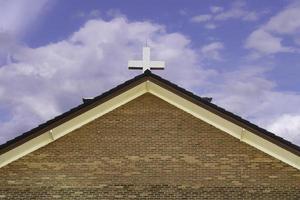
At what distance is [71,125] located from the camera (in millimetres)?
15125

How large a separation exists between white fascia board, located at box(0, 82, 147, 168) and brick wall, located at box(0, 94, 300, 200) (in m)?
0.14

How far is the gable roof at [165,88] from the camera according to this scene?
14703mm

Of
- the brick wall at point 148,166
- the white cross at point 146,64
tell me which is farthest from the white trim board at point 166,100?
the white cross at point 146,64

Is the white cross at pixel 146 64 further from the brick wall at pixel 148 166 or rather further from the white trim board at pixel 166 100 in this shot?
the brick wall at pixel 148 166

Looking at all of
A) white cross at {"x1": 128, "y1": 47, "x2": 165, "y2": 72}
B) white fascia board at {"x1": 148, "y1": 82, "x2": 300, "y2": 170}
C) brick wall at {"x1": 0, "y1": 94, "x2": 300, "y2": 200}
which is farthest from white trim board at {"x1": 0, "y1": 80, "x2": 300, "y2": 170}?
white cross at {"x1": 128, "y1": 47, "x2": 165, "y2": 72}

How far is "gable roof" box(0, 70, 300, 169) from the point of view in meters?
14.7

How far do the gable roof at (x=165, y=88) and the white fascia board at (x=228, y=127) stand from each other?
8 centimetres

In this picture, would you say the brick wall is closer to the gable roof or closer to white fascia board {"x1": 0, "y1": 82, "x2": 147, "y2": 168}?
white fascia board {"x1": 0, "y1": 82, "x2": 147, "y2": 168}

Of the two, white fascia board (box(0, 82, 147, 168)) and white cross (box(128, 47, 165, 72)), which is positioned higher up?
white cross (box(128, 47, 165, 72))

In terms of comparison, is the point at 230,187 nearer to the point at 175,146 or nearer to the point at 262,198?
the point at 262,198

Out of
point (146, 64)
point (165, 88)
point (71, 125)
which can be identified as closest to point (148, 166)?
point (165, 88)

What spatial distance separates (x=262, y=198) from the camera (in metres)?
14.7

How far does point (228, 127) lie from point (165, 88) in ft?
6.58

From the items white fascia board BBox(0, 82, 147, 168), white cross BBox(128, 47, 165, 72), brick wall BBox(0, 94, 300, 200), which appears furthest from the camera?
white cross BBox(128, 47, 165, 72)
